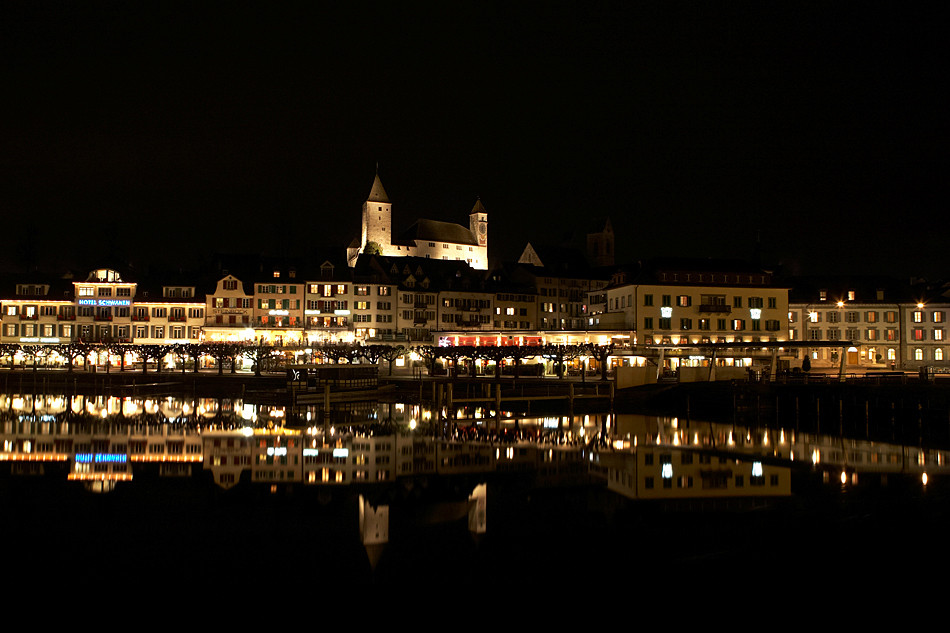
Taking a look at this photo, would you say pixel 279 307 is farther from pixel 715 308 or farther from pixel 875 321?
pixel 875 321

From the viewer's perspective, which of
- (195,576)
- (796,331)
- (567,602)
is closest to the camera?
(567,602)

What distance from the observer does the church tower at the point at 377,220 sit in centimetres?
15638

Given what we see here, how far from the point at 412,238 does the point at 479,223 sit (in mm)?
19382

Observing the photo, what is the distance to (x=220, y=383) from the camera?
241 feet

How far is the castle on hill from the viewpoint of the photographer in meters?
155

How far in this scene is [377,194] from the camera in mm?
160500

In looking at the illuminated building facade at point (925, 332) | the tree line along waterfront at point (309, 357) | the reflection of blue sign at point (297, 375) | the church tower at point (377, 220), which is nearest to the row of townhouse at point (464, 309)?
the illuminated building facade at point (925, 332)

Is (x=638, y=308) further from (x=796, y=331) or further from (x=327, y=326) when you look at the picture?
(x=327, y=326)

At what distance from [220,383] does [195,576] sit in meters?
55.4

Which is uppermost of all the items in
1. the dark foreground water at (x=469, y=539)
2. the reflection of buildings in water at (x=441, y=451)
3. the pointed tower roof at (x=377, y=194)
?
the pointed tower roof at (x=377, y=194)

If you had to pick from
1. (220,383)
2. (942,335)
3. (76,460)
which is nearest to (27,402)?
(220,383)

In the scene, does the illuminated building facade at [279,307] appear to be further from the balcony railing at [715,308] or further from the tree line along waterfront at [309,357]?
the balcony railing at [715,308]

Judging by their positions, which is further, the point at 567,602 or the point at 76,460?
the point at 76,460

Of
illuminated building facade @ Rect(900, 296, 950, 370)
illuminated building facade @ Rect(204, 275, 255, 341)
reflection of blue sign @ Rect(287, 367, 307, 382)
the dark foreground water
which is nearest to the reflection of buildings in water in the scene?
the dark foreground water
